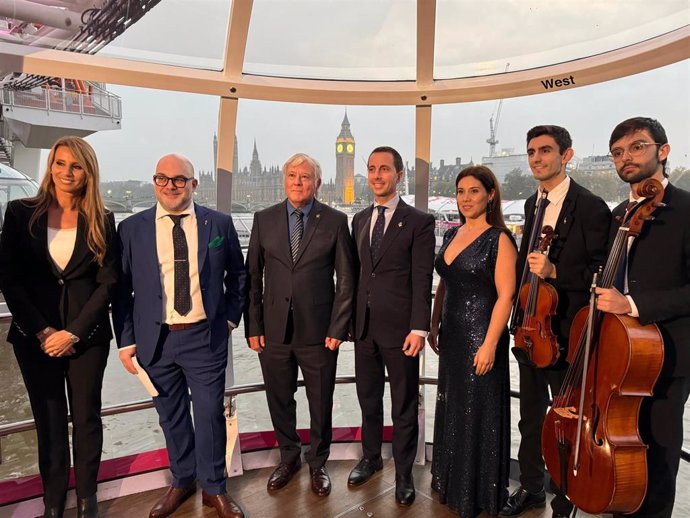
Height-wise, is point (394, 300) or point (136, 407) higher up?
point (394, 300)

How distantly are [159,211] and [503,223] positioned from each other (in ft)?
5.68

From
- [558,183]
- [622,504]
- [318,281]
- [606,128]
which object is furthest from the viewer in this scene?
[606,128]

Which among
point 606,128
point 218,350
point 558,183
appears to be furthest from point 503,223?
point 218,350

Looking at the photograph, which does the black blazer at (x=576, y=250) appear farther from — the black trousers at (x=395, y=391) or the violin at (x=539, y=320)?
the black trousers at (x=395, y=391)

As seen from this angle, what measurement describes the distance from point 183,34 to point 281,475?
110 inches

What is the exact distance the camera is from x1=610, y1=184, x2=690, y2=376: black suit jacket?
5.48ft

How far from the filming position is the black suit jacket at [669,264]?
1.67 metres

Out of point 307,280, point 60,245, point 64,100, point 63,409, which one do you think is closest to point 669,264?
point 307,280

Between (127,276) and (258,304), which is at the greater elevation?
(127,276)

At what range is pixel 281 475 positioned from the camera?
2559 millimetres

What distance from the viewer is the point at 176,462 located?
2326 mm

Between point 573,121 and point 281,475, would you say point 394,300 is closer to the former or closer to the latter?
point 281,475

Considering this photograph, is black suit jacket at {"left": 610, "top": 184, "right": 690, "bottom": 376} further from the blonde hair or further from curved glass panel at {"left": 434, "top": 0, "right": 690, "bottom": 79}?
the blonde hair

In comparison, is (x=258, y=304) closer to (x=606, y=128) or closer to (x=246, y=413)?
(x=606, y=128)
